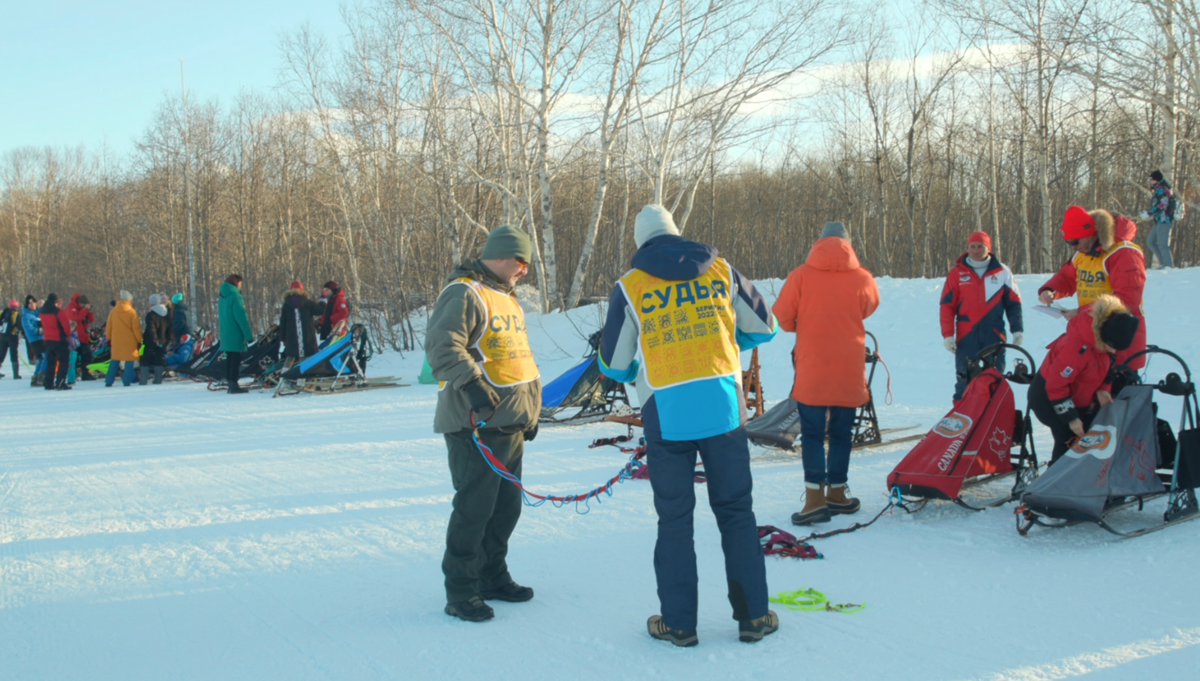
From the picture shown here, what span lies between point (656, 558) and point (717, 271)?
45.1 inches

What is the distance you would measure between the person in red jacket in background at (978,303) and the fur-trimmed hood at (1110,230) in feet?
3.22

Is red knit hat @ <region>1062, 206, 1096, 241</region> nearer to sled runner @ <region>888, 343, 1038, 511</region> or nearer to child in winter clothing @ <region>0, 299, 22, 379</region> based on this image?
sled runner @ <region>888, 343, 1038, 511</region>

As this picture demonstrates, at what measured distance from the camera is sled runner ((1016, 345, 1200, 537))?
3811mm

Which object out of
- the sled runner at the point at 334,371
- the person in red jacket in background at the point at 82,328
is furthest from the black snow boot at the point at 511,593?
the person in red jacket in background at the point at 82,328

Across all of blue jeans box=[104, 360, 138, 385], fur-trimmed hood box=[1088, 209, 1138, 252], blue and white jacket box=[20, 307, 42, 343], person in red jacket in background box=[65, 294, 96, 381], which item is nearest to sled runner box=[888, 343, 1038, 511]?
fur-trimmed hood box=[1088, 209, 1138, 252]

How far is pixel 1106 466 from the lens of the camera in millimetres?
3875

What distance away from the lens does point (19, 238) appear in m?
49.0

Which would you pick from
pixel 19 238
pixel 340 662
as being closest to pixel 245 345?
pixel 340 662

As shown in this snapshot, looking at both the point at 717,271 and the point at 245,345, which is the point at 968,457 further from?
A: the point at 245,345

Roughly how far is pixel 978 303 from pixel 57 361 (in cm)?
1566

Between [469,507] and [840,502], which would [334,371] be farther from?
[469,507]

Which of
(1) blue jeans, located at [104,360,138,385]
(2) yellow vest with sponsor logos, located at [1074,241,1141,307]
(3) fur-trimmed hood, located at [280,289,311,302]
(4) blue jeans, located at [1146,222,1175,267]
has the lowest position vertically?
(1) blue jeans, located at [104,360,138,385]

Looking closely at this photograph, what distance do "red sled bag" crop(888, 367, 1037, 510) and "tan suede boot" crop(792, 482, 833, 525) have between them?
38cm

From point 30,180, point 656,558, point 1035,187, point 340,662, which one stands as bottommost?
point 340,662
